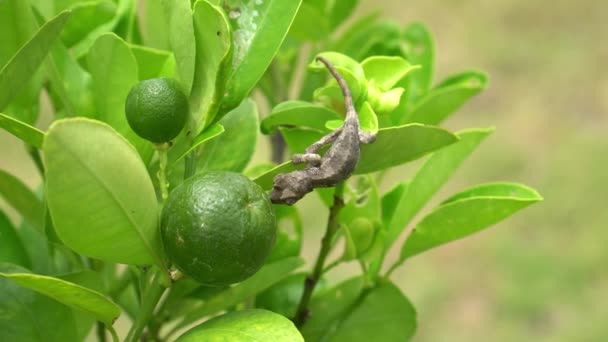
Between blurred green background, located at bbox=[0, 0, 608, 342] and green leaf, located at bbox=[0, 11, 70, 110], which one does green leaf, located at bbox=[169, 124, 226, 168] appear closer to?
green leaf, located at bbox=[0, 11, 70, 110]

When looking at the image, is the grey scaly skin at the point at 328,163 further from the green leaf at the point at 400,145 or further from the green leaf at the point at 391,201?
the green leaf at the point at 391,201

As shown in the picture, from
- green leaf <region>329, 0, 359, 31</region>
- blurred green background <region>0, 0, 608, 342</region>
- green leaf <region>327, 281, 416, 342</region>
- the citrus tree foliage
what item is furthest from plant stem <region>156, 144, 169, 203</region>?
blurred green background <region>0, 0, 608, 342</region>

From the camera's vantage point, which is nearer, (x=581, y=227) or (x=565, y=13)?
(x=581, y=227)

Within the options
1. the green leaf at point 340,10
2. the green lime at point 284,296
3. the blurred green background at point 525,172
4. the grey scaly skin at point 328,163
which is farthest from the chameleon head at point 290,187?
the blurred green background at point 525,172

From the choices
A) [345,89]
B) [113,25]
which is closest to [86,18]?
[113,25]

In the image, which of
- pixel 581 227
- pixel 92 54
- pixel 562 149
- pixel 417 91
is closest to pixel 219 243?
pixel 92 54

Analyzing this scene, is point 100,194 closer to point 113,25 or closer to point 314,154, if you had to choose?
point 314,154

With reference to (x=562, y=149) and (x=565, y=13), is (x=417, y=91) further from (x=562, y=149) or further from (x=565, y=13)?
(x=565, y=13)
